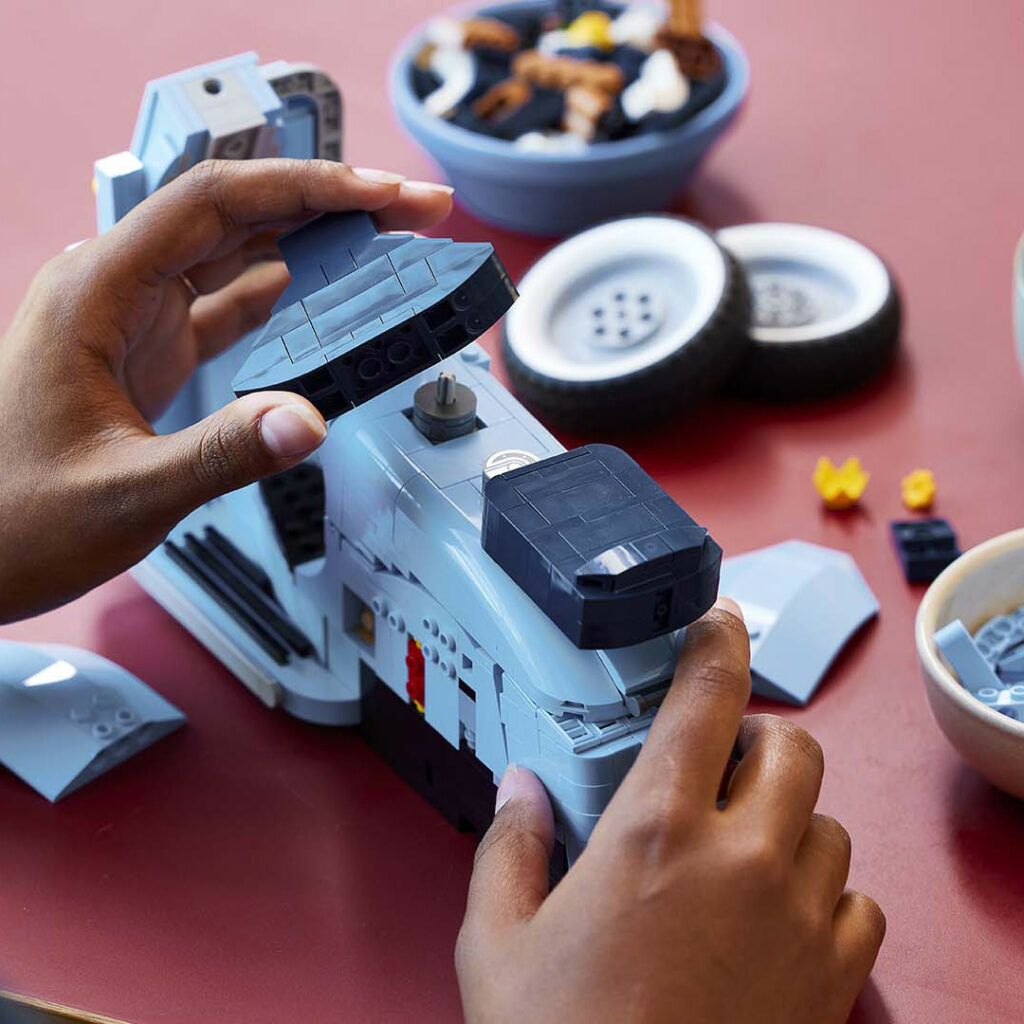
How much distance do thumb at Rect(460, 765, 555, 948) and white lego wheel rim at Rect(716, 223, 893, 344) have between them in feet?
1.79

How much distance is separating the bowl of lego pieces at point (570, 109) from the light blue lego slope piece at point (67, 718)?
587 mm

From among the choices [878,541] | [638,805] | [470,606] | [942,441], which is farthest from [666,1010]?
[942,441]

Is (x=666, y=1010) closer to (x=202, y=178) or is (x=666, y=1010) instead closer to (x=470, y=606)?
(x=470, y=606)

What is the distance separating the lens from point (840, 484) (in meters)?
1.08

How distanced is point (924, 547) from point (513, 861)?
468 millimetres

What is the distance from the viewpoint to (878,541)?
1059 millimetres

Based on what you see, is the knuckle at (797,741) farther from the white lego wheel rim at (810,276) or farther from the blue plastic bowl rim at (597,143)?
the blue plastic bowl rim at (597,143)

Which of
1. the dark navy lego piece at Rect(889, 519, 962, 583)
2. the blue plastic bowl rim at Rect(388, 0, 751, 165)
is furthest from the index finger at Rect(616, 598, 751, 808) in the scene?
the blue plastic bowl rim at Rect(388, 0, 751, 165)

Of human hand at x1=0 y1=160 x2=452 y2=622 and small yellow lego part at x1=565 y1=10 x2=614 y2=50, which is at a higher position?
human hand at x1=0 y1=160 x2=452 y2=622

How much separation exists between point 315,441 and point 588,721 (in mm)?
187

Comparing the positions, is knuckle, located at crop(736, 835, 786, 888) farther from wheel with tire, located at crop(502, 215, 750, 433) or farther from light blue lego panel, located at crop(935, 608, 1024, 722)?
wheel with tire, located at crop(502, 215, 750, 433)

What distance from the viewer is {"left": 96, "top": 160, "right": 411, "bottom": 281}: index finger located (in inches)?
34.3

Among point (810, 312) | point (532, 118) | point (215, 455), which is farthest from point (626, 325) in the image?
point (215, 455)

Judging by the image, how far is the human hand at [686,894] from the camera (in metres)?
0.64
